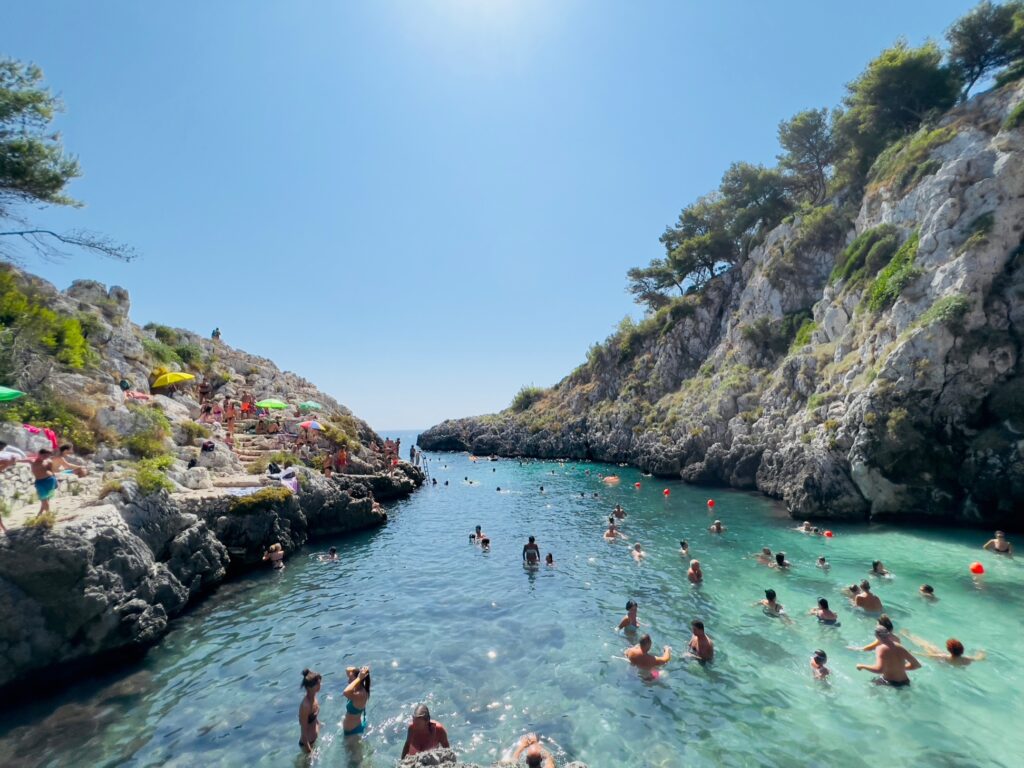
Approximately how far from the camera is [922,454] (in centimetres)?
2258

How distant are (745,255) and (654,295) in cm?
1648

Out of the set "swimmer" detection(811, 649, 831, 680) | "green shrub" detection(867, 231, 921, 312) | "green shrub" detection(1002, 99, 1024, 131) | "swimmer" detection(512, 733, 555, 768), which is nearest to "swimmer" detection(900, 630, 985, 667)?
"swimmer" detection(811, 649, 831, 680)

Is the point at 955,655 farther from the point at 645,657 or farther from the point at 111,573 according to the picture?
the point at 111,573

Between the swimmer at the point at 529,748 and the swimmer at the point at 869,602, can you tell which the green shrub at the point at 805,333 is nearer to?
the swimmer at the point at 869,602

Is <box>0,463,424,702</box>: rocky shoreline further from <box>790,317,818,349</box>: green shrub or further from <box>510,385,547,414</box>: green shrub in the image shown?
<box>510,385,547,414</box>: green shrub

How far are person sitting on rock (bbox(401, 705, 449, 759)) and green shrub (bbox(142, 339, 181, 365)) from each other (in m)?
35.4

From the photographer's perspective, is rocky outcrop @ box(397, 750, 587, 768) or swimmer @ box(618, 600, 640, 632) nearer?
rocky outcrop @ box(397, 750, 587, 768)

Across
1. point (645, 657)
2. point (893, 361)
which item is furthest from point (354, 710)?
point (893, 361)

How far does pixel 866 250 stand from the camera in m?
33.8

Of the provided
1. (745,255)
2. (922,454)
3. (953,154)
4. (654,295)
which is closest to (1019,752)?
(922,454)

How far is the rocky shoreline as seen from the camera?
1036 cm

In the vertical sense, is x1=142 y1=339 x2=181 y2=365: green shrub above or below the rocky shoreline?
above

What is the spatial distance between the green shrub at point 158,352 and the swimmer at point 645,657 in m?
36.7

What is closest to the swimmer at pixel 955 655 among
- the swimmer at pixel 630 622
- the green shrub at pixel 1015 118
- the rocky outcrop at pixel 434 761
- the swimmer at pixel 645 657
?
the swimmer at pixel 645 657
